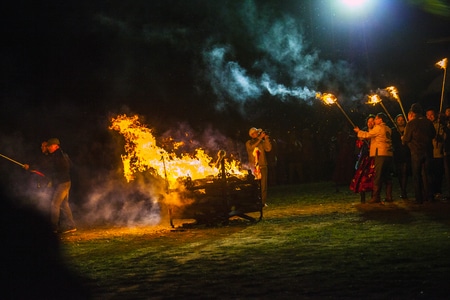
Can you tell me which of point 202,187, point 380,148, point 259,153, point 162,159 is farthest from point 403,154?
point 162,159

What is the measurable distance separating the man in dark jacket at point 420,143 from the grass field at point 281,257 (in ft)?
2.35

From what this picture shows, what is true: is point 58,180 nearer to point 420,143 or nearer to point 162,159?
point 162,159

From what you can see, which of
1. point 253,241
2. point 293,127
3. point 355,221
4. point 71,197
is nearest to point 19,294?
point 253,241

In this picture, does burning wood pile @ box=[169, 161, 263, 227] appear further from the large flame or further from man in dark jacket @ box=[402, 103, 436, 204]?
man in dark jacket @ box=[402, 103, 436, 204]

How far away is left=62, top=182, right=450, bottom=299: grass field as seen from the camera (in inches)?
249

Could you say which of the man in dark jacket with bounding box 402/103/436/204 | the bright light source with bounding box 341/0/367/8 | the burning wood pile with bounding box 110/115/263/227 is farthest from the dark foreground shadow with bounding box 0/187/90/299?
the bright light source with bounding box 341/0/367/8

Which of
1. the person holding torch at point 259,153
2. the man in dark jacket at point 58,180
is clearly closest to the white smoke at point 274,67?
the person holding torch at point 259,153

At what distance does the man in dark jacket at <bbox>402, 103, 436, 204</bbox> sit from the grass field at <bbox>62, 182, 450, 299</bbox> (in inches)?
28.2

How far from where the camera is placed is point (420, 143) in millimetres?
13367

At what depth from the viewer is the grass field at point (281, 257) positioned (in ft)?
20.7

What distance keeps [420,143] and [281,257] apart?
651 centimetres

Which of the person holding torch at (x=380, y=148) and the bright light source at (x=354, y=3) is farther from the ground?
the bright light source at (x=354, y=3)

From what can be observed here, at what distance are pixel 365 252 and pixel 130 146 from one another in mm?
7529

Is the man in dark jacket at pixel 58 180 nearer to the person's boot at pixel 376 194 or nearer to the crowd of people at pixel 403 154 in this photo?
the crowd of people at pixel 403 154
